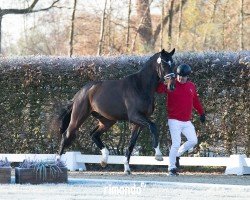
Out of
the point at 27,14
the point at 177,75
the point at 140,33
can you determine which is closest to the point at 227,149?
the point at 177,75

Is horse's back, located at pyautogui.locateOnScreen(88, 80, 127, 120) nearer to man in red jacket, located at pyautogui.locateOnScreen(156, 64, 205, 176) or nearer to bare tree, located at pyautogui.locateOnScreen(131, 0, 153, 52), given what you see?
man in red jacket, located at pyautogui.locateOnScreen(156, 64, 205, 176)

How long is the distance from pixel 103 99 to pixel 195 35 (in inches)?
962

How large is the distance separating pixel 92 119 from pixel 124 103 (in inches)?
91.8

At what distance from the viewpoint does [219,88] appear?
15531 mm

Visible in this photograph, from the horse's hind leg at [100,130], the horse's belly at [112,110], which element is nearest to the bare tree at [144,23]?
the horse's hind leg at [100,130]

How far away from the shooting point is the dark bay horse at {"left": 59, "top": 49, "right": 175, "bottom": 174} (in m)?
13.4

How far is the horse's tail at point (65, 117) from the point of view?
50.0 feet

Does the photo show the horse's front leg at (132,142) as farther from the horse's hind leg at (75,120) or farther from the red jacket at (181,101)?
the horse's hind leg at (75,120)

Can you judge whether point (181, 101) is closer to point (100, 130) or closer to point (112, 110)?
point (112, 110)

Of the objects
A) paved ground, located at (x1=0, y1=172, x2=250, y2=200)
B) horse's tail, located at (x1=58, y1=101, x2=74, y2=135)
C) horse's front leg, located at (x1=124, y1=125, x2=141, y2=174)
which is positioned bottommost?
paved ground, located at (x1=0, y1=172, x2=250, y2=200)

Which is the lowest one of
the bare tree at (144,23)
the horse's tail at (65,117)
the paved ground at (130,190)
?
the paved ground at (130,190)

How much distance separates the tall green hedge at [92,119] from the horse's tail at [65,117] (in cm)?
30

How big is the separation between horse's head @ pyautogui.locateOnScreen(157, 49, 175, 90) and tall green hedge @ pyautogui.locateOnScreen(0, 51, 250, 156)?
82.5 inches

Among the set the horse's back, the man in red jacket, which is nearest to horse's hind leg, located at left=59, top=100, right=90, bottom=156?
the horse's back
